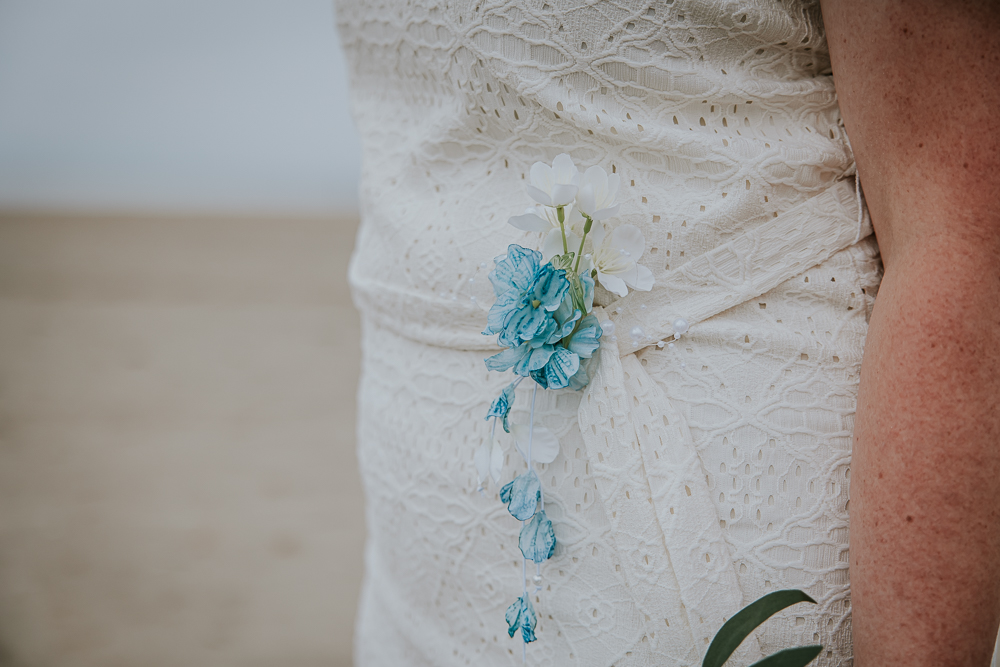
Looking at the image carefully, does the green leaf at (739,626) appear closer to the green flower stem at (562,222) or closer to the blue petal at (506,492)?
the blue petal at (506,492)

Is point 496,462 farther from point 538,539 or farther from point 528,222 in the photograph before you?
point 528,222

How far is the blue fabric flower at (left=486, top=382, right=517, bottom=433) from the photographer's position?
0.62 metres

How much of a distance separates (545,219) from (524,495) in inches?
10.1

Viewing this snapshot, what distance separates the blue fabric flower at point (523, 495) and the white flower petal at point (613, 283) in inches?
7.4

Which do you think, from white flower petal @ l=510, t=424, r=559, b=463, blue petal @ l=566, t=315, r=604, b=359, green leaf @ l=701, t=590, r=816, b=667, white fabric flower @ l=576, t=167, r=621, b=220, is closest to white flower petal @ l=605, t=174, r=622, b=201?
white fabric flower @ l=576, t=167, r=621, b=220

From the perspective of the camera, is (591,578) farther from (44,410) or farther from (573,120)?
(44,410)

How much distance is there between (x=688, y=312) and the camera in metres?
0.62

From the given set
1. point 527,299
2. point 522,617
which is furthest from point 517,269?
point 522,617

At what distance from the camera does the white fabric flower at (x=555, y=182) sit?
0.56 m

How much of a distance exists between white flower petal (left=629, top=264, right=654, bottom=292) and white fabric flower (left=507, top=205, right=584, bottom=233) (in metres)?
0.07

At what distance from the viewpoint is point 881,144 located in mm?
562

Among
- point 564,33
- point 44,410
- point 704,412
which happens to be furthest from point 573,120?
point 44,410

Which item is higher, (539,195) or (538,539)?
(539,195)

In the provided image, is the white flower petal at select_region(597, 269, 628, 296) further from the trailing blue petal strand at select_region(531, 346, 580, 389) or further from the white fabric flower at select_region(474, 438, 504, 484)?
the white fabric flower at select_region(474, 438, 504, 484)
